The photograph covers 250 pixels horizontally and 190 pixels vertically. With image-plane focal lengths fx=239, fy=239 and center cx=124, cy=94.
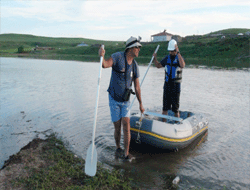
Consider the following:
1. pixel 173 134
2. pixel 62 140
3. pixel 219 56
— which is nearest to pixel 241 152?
pixel 173 134

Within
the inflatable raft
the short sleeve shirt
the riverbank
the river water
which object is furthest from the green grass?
the short sleeve shirt

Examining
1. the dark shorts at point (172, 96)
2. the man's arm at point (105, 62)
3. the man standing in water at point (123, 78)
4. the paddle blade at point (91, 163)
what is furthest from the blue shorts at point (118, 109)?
the dark shorts at point (172, 96)

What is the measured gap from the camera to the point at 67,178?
4398 millimetres

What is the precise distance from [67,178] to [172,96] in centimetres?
392

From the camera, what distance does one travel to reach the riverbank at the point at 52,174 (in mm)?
4121

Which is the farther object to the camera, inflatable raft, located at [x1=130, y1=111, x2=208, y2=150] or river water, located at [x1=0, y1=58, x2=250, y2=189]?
inflatable raft, located at [x1=130, y1=111, x2=208, y2=150]

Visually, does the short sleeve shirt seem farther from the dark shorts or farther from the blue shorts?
the dark shorts

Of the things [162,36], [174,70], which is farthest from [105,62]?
[162,36]

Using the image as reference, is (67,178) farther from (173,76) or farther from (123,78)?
(173,76)

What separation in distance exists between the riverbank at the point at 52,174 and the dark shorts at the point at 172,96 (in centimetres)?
288

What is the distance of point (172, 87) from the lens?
7012mm

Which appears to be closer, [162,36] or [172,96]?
[172,96]

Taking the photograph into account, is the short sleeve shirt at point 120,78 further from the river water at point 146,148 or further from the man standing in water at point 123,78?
the river water at point 146,148

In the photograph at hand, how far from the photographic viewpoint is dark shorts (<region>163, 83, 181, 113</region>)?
6.99 meters
